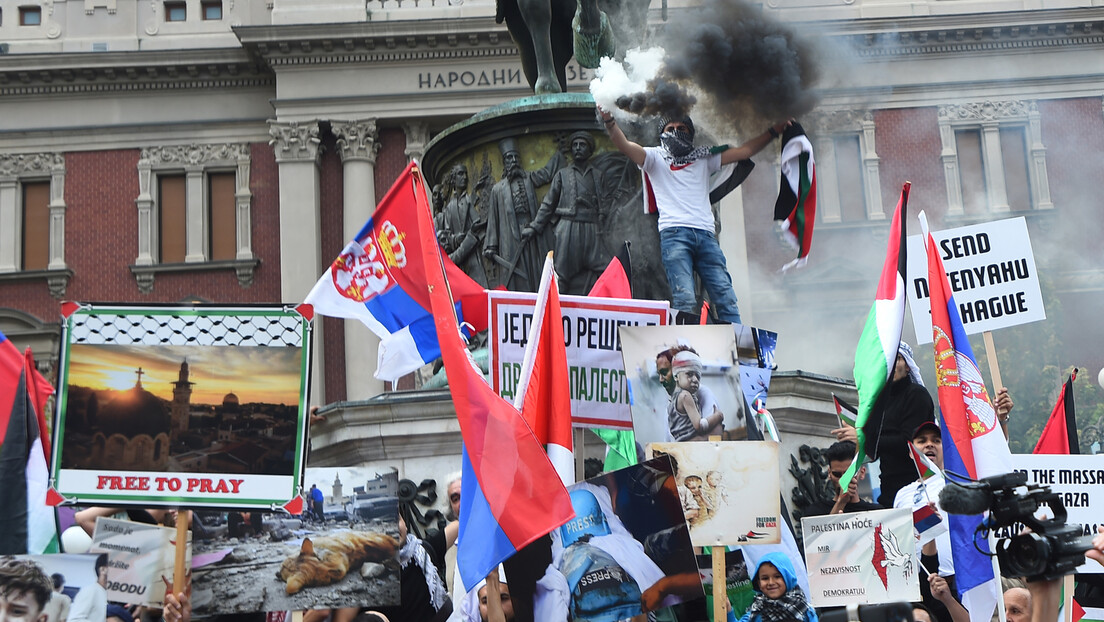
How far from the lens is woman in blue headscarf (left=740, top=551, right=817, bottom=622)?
20.4ft

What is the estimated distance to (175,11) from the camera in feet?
113

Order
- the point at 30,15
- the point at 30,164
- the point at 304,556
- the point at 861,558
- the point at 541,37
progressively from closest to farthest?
the point at 304,556, the point at 861,558, the point at 541,37, the point at 30,164, the point at 30,15

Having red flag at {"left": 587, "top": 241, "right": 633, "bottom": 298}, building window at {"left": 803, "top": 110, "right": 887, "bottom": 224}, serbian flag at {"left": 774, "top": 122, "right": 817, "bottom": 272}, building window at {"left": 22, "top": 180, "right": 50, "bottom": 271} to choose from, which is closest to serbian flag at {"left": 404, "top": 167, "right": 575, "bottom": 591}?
red flag at {"left": 587, "top": 241, "right": 633, "bottom": 298}

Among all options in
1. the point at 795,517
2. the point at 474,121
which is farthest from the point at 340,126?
the point at 795,517

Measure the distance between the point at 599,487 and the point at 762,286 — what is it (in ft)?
80.5

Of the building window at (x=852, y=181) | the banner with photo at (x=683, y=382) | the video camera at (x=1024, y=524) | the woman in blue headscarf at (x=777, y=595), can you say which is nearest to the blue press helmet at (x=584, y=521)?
the banner with photo at (x=683, y=382)

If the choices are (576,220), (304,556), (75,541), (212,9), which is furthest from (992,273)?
(212,9)

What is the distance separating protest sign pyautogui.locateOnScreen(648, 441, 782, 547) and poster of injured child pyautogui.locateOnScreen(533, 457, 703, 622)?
1.23 ft

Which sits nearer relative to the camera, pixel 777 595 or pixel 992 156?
pixel 777 595

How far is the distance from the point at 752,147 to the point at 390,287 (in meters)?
2.38

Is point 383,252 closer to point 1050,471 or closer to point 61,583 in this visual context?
point 61,583

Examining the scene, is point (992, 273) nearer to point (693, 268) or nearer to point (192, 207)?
point (693, 268)

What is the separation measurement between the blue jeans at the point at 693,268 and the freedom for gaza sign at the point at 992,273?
58.5 inches

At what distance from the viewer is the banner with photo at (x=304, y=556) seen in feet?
19.2
